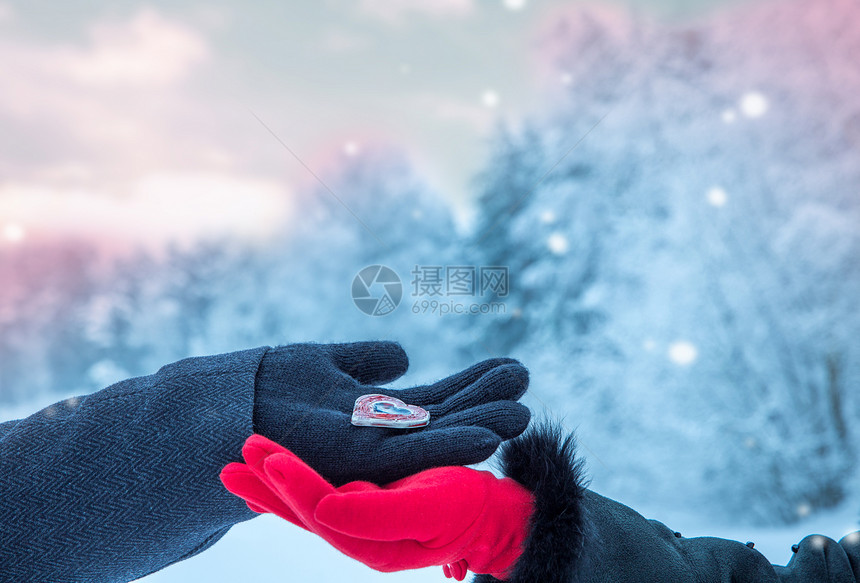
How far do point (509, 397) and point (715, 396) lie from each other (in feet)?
2.16

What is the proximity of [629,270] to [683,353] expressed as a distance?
0.17 meters

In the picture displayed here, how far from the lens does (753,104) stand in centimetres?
104

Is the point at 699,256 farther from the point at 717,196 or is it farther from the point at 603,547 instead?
the point at 603,547

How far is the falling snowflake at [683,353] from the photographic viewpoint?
1.02 m

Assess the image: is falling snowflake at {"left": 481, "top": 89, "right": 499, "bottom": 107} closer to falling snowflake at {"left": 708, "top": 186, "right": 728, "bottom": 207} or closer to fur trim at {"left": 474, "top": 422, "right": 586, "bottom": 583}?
falling snowflake at {"left": 708, "top": 186, "right": 728, "bottom": 207}

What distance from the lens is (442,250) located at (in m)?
1.11

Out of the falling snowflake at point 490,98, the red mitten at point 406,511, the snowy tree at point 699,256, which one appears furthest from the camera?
the falling snowflake at point 490,98

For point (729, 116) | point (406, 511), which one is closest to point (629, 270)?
point (729, 116)

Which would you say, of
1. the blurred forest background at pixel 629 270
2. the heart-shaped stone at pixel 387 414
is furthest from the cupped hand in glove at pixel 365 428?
the blurred forest background at pixel 629 270

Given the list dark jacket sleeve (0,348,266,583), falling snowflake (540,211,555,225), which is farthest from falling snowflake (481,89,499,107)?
dark jacket sleeve (0,348,266,583)

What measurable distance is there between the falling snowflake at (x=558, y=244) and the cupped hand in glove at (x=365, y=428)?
589 mm

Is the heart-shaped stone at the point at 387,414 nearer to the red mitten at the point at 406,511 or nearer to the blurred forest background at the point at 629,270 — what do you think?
the red mitten at the point at 406,511

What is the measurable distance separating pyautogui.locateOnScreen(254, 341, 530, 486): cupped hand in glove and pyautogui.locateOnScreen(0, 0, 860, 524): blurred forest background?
0.55 meters

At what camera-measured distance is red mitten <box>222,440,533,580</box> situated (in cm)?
36
